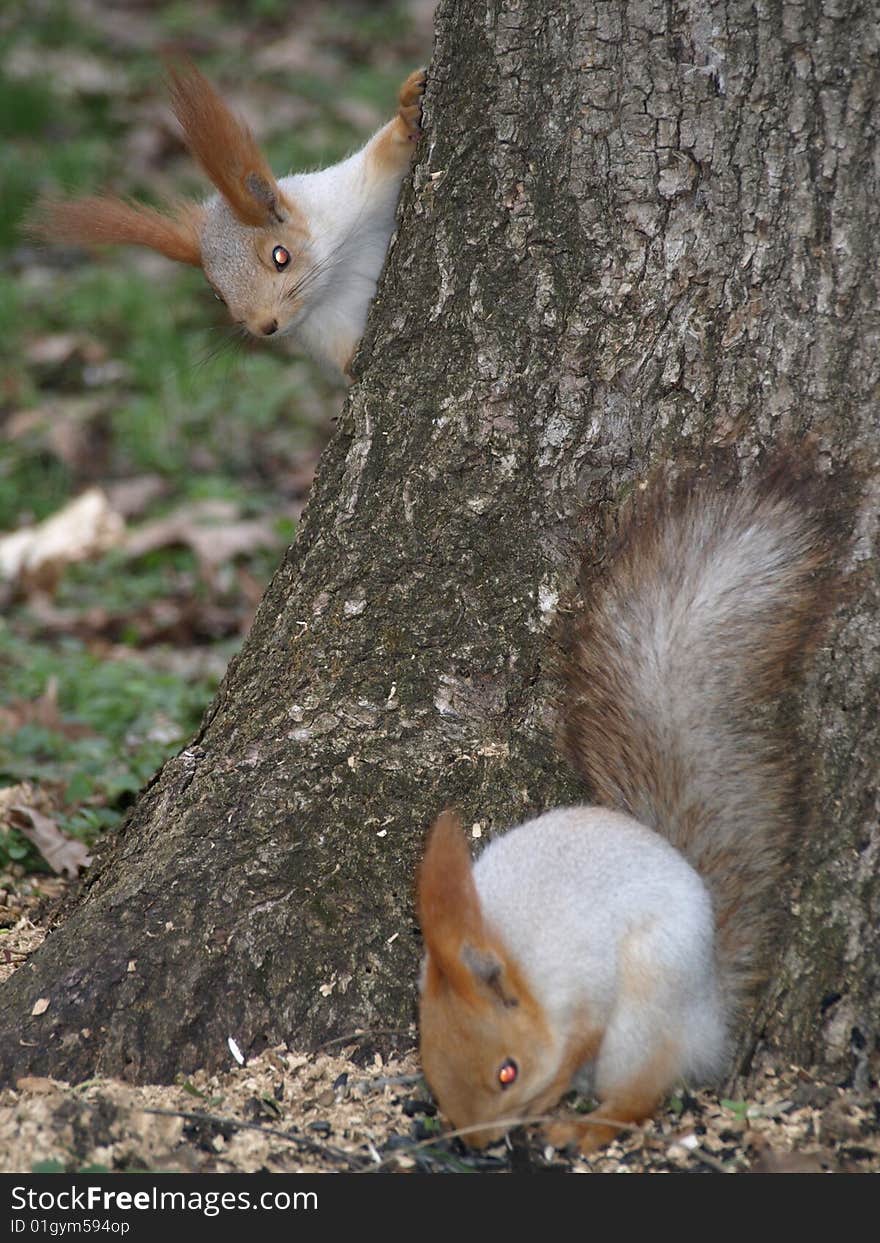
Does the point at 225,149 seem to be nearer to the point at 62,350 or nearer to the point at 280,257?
the point at 280,257

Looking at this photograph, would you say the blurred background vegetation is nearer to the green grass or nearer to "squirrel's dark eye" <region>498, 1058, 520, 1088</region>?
the green grass

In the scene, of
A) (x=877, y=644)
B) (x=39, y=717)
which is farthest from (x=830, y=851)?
(x=39, y=717)

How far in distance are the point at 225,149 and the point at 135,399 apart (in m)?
2.66

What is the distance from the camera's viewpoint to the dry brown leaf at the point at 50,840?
258 cm

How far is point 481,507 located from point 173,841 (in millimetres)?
598

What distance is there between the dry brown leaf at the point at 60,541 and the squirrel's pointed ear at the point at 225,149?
176cm

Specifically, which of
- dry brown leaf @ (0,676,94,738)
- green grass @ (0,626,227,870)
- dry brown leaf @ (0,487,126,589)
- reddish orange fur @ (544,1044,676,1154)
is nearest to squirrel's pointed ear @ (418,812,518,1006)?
reddish orange fur @ (544,1044,676,1154)

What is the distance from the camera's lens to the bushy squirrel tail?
6.08 feet

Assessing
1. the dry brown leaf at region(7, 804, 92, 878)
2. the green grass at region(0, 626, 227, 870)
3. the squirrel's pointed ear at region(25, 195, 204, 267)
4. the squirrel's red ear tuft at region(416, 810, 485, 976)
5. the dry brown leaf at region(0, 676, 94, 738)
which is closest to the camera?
the squirrel's red ear tuft at region(416, 810, 485, 976)

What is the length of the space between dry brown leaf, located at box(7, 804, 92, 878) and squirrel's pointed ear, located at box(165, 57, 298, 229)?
108 centimetres

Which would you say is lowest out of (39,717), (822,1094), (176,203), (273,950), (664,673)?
(822,1094)

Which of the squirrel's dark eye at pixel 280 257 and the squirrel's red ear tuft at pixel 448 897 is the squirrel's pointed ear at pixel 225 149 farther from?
the squirrel's red ear tuft at pixel 448 897

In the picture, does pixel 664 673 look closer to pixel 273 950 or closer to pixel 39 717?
pixel 273 950

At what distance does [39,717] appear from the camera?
320 centimetres
